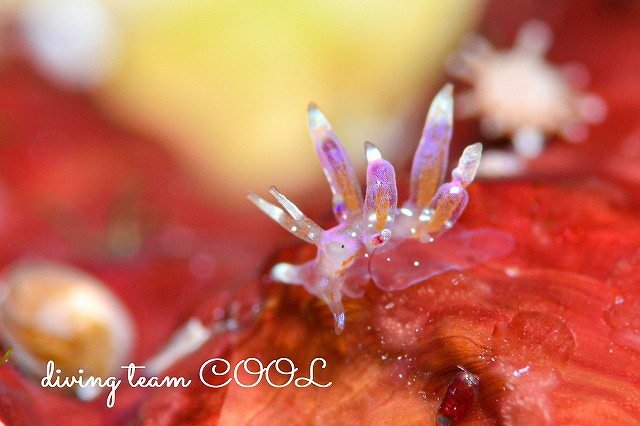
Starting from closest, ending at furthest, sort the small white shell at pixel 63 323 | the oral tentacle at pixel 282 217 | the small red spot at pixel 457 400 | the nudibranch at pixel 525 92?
the small red spot at pixel 457 400 → the oral tentacle at pixel 282 217 → the small white shell at pixel 63 323 → the nudibranch at pixel 525 92

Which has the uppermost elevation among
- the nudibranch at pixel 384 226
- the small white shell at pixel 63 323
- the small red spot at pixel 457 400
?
the nudibranch at pixel 384 226

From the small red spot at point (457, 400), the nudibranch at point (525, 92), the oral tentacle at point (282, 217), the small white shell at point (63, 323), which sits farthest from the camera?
the nudibranch at point (525, 92)

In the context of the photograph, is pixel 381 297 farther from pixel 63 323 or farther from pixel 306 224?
pixel 63 323

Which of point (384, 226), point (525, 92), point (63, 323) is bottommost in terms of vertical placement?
point (63, 323)

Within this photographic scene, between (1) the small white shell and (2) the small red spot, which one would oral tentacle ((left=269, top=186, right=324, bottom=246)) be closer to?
(2) the small red spot

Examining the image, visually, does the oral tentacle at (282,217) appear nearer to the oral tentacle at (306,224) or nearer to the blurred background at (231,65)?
the oral tentacle at (306,224)

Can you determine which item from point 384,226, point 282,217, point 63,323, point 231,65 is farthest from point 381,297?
point 231,65

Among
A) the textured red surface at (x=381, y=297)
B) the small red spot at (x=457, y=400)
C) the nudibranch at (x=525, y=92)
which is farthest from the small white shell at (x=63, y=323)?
the nudibranch at (x=525, y=92)
